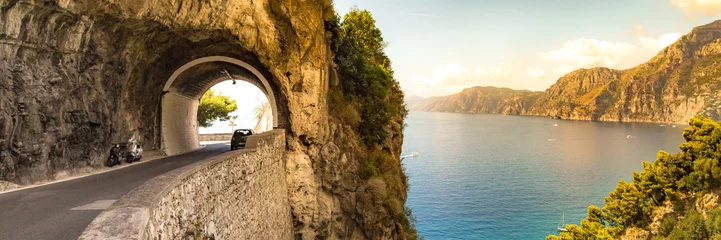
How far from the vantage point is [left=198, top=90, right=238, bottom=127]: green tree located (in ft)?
147

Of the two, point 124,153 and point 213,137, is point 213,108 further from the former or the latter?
point 124,153

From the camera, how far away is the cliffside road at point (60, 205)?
20.2 feet

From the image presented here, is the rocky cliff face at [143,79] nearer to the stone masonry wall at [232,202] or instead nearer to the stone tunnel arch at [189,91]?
the stone tunnel arch at [189,91]

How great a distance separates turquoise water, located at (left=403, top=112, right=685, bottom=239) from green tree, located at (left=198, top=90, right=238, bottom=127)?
23108 millimetres

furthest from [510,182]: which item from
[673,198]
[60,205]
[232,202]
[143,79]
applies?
[60,205]

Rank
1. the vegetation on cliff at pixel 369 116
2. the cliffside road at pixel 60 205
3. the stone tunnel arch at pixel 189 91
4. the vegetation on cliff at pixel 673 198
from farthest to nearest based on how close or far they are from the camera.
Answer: the vegetation on cliff at pixel 673 198, the vegetation on cliff at pixel 369 116, the stone tunnel arch at pixel 189 91, the cliffside road at pixel 60 205

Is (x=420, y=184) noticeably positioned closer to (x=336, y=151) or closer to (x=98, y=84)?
(x=336, y=151)

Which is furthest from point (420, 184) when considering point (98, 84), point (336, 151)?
point (98, 84)

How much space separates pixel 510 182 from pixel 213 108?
138 ft

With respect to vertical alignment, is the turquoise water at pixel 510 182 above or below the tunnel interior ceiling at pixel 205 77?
below

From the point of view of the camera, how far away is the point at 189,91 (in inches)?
892

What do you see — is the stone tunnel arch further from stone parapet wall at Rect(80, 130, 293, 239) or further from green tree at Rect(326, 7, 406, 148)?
stone parapet wall at Rect(80, 130, 293, 239)

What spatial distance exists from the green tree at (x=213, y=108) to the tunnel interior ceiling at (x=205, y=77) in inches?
815

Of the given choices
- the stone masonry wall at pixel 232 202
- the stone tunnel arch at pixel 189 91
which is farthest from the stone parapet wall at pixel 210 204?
the stone tunnel arch at pixel 189 91
